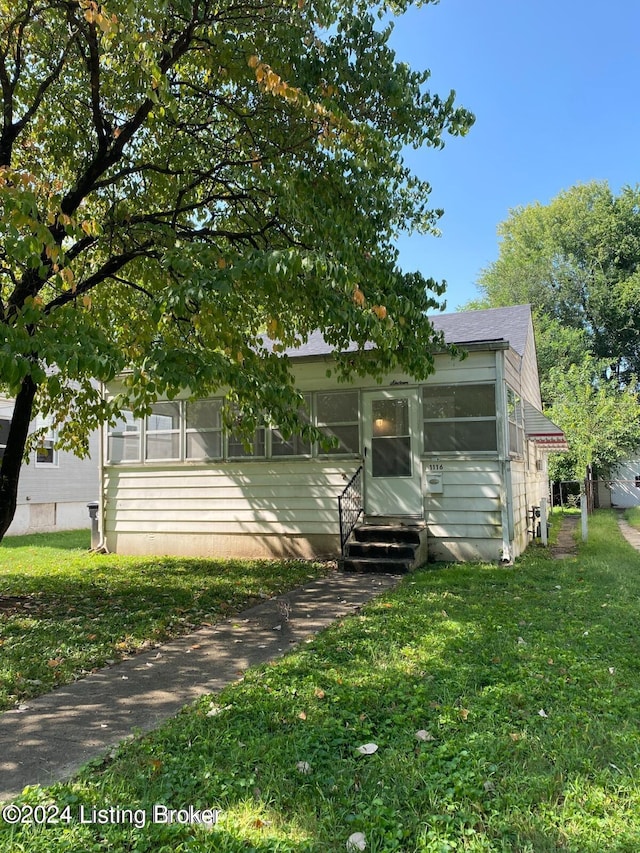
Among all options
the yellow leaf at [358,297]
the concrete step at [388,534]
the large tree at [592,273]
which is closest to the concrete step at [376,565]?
the concrete step at [388,534]

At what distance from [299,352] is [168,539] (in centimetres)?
452

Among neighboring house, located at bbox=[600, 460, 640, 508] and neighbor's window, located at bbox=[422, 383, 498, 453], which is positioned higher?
neighbor's window, located at bbox=[422, 383, 498, 453]

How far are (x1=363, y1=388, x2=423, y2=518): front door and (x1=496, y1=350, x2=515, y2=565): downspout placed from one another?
1323mm

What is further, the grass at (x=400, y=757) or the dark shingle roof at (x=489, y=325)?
the dark shingle roof at (x=489, y=325)

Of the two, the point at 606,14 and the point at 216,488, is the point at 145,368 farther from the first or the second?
the point at 606,14

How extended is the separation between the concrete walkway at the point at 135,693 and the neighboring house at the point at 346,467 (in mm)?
3512

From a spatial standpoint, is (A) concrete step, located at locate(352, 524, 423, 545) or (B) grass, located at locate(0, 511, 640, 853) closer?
(B) grass, located at locate(0, 511, 640, 853)

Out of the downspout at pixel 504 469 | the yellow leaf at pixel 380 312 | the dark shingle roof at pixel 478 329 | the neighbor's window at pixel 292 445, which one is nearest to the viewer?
the yellow leaf at pixel 380 312

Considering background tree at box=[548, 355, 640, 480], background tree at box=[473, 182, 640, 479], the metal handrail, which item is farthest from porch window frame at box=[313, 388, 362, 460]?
background tree at box=[473, 182, 640, 479]

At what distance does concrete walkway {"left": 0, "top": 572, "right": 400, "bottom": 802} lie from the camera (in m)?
3.10

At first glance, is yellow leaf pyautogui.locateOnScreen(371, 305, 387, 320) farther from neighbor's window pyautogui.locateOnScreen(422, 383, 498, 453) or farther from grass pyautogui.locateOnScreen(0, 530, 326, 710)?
neighbor's window pyautogui.locateOnScreen(422, 383, 498, 453)

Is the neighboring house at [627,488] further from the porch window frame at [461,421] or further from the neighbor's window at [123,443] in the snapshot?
the neighbor's window at [123,443]

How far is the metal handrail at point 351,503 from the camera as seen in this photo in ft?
32.3

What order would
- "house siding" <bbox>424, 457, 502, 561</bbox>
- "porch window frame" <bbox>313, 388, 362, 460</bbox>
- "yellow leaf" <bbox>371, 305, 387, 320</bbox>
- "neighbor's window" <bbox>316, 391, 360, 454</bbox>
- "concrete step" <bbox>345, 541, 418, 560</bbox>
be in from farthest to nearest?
"neighbor's window" <bbox>316, 391, 360, 454</bbox> < "porch window frame" <bbox>313, 388, 362, 460</bbox> < "house siding" <bbox>424, 457, 502, 561</bbox> < "concrete step" <bbox>345, 541, 418, 560</bbox> < "yellow leaf" <bbox>371, 305, 387, 320</bbox>
